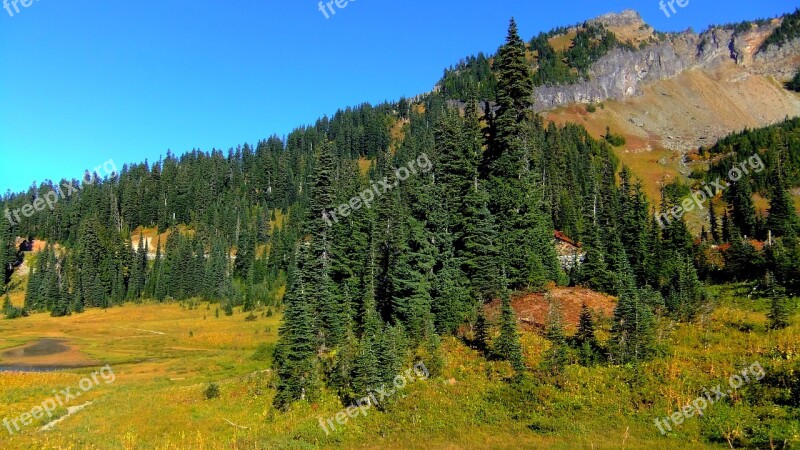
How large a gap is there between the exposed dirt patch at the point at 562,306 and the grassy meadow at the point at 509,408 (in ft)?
8.08

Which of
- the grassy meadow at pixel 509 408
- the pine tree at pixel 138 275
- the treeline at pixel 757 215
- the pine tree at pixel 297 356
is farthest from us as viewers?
the pine tree at pixel 138 275

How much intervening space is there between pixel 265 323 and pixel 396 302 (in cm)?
4803

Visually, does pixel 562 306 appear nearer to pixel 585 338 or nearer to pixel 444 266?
pixel 585 338

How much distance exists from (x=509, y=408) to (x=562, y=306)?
14.2m

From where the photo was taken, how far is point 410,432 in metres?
21.5

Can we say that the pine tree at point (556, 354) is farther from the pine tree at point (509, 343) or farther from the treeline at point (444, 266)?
the treeline at point (444, 266)

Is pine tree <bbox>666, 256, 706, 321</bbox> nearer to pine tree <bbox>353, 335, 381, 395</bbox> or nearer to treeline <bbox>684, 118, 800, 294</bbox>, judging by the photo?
treeline <bbox>684, 118, 800, 294</bbox>

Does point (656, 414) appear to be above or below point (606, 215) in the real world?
below

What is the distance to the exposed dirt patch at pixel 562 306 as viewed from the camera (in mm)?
32562

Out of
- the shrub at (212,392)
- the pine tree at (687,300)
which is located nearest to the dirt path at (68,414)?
the shrub at (212,392)

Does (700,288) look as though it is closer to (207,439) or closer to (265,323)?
(207,439)

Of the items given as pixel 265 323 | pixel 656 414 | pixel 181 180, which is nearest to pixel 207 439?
pixel 656 414

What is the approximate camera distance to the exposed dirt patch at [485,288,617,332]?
32562 mm

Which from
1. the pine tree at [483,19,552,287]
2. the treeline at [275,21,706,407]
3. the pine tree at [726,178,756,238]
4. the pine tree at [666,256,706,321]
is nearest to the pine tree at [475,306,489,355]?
the treeline at [275,21,706,407]
